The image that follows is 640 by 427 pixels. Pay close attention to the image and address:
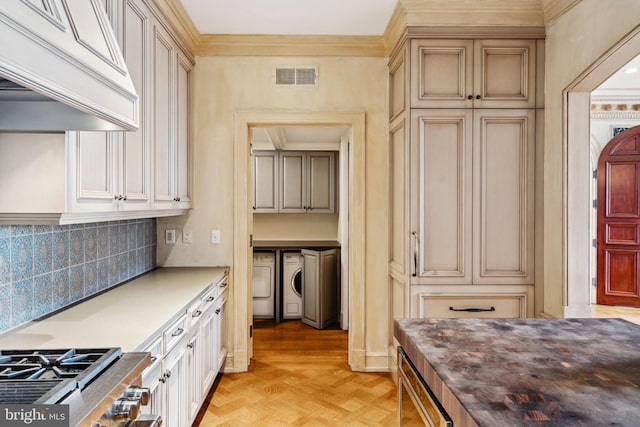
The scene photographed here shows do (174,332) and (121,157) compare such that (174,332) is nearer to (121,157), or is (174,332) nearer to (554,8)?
(121,157)

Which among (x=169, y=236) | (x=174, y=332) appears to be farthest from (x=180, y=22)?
(x=174, y=332)

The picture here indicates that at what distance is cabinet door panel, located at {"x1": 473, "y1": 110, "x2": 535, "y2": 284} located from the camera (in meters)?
2.74

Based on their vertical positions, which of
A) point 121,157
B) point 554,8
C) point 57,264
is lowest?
point 57,264

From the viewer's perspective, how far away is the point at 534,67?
274 cm

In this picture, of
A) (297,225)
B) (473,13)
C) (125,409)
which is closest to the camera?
(125,409)

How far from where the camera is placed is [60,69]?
96cm

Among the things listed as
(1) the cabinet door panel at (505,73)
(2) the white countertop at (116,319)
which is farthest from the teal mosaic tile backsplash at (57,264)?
(1) the cabinet door panel at (505,73)

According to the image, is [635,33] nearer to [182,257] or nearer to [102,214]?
[102,214]

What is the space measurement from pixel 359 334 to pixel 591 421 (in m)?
2.57

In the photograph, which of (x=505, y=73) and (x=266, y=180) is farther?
(x=266, y=180)

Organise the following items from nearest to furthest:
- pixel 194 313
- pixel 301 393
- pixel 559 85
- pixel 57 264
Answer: pixel 57 264 → pixel 194 313 → pixel 559 85 → pixel 301 393

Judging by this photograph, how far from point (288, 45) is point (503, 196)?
1965 millimetres

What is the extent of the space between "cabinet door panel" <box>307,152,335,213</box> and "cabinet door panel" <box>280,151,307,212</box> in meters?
0.09

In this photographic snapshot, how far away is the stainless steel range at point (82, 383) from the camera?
3.28 ft
